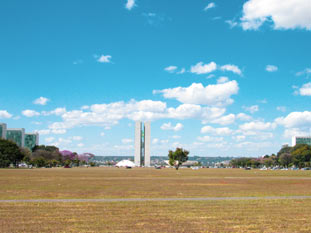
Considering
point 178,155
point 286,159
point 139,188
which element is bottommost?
point 139,188

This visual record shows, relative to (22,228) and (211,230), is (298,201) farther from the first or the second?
(22,228)

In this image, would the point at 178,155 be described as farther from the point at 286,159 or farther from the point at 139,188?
the point at 139,188

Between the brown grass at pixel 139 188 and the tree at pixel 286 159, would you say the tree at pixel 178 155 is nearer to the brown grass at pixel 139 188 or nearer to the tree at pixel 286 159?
the tree at pixel 286 159

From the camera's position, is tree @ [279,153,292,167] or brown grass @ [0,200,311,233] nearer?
brown grass @ [0,200,311,233]

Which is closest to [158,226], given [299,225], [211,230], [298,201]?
[211,230]

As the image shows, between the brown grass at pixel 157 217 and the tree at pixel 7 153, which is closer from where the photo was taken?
the brown grass at pixel 157 217

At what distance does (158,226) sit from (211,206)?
629cm

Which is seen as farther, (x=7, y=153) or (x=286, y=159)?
(x=286, y=159)

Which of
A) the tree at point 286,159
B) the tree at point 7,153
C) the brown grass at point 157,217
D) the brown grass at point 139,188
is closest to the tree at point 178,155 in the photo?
the tree at point 7,153

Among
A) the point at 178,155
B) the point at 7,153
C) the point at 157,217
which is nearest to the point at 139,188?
the point at 157,217

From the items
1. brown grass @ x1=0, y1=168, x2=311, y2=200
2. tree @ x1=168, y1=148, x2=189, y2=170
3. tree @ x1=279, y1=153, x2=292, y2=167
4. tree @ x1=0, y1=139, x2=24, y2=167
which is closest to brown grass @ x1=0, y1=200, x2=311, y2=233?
brown grass @ x1=0, y1=168, x2=311, y2=200

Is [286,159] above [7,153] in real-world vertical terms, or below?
below

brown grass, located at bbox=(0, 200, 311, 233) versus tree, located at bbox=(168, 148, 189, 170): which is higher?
tree, located at bbox=(168, 148, 189, 170)

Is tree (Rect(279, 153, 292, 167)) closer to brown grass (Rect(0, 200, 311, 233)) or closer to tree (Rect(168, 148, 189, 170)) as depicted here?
tree (Rect(168, 148, 189, 170))
